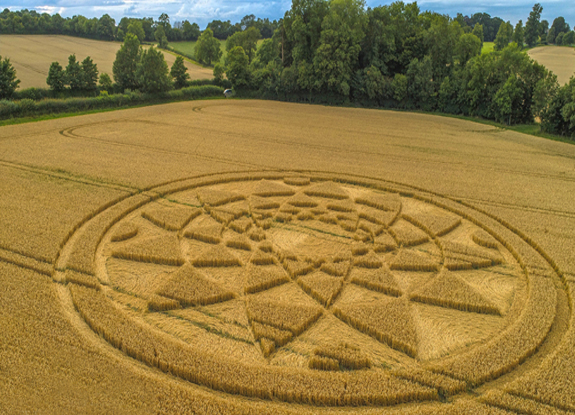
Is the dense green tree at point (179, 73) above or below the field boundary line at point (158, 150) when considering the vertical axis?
above

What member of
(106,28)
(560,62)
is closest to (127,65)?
(106,28)

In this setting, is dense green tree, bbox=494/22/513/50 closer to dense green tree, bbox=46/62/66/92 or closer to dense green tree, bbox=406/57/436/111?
dense green tree, bbox=406/57/436/111

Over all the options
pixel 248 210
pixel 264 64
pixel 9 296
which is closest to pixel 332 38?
pixel 264 64

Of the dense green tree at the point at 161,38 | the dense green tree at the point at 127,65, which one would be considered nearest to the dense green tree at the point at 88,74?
the dense green tree at the point at 127,65

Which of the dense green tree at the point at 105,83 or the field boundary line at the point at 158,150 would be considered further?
the dense green tree at the point at 105,83

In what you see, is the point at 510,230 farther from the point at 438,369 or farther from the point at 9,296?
the point at 9,296

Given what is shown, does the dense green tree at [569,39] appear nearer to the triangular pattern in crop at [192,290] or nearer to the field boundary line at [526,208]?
the field boundary line at [526,208]
